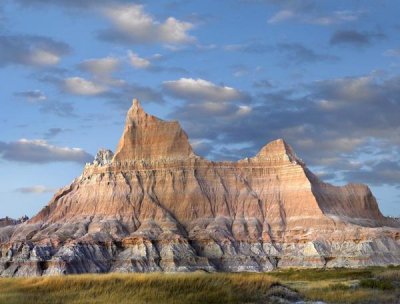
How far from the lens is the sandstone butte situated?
12388cm

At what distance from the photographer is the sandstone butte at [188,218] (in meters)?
124

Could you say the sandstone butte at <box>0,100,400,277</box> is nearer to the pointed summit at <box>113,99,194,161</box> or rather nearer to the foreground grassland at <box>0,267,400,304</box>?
the pointed summit at <box>113,99,194,161</box>

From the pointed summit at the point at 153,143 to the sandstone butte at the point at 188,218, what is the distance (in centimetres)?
23

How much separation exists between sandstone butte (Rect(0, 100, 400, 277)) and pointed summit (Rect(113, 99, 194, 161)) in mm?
227

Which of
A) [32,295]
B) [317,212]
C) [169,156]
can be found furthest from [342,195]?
[32,295]

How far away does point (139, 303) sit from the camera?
92.9ft

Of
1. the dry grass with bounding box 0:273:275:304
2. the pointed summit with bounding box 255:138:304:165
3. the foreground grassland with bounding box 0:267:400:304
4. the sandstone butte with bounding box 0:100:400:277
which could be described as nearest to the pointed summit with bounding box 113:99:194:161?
the sandstone butte with bounding box 0:100:400:277

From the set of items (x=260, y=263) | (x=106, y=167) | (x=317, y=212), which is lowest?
(x=260, y=263)

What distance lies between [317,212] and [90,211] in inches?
1835

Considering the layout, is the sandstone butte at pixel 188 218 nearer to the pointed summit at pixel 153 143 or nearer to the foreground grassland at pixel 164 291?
the pointed summit at pixel 153 143

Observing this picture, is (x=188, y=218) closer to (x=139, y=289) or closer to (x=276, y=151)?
(x=276, y=151)

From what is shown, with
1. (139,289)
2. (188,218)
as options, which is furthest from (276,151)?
(139,289)

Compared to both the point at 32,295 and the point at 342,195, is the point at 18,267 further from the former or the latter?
the point at 32,295

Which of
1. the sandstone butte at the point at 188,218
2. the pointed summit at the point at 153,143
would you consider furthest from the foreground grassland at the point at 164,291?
the pointed summit at the point at 153,143
